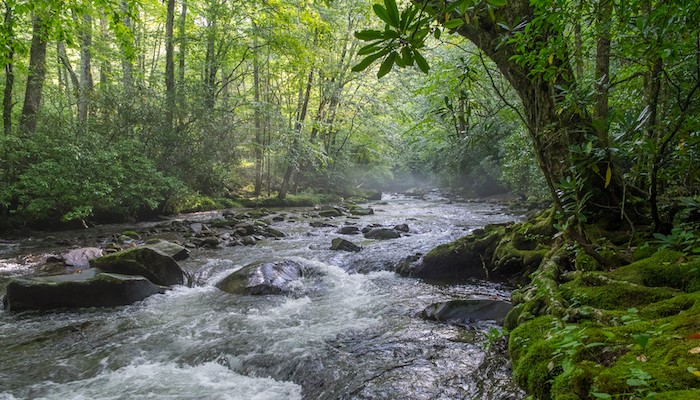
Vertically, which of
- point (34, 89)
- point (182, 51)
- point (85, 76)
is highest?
point (182, 51)

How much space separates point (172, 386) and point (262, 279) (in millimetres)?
3203

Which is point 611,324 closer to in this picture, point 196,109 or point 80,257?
point 80,257

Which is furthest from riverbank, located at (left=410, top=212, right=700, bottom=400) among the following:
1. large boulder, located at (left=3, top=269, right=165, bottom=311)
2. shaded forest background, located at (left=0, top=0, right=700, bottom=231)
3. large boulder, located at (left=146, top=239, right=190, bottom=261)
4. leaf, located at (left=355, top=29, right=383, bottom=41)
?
large boulder, located at (left=146, top=239, right=190, bottom=261)

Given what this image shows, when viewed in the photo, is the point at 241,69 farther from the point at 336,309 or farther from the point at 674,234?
the point at 674,234

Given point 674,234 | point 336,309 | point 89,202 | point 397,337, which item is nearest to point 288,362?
point 397,337

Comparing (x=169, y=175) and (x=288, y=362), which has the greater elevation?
(x=169, y=175)

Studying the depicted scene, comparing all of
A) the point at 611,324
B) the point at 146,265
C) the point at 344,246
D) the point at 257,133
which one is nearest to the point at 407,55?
the point at 611,324

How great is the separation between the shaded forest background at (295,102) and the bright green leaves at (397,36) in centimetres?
2

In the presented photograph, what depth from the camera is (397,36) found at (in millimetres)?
1462

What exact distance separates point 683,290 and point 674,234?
79 centimetres

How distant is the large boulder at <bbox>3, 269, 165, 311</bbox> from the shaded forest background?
10.9 feet

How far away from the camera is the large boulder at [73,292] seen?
230 inches

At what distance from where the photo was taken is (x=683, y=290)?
3156 mm

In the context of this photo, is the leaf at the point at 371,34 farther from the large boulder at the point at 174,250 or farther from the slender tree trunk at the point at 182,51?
the slender tree trunk at the point at 182,51
